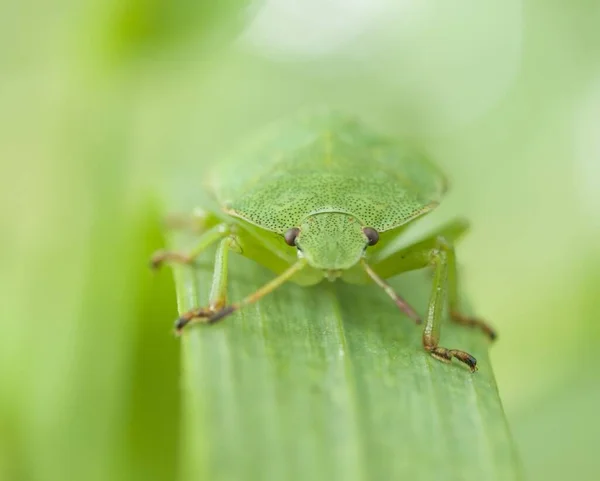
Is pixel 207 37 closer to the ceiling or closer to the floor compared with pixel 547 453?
closer to the ceiling

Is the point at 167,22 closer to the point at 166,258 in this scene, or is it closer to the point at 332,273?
the point at 166,258

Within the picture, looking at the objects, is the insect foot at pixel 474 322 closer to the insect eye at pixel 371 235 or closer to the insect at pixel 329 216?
the insect at pixel 329 216

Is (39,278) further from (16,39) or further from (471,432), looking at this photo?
(471,432)

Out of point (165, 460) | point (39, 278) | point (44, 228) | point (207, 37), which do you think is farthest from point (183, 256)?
point (207, 37)

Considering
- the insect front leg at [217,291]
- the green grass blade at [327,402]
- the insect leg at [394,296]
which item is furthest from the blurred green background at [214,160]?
the insect leg at [394,296]

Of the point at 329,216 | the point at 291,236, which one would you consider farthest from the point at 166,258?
the point at 329,216
